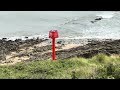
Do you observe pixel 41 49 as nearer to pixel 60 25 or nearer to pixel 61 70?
pixel 60 25

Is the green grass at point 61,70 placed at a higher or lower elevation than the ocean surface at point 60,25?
higher

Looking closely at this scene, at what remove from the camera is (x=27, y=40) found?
1012 inches

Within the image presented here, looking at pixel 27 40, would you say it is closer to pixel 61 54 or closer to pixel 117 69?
pixel 61 54

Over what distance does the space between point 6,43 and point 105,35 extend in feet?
19.7

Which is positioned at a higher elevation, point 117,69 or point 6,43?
point 117,69

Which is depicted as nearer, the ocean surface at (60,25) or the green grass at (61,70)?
the green grass at (61,70)

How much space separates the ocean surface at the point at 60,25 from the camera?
89.0 feet

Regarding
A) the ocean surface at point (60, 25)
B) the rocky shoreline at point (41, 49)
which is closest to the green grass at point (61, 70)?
the rocky shoreline at point (41, 49)

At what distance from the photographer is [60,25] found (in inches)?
1145

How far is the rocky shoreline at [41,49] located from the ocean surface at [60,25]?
1362mm

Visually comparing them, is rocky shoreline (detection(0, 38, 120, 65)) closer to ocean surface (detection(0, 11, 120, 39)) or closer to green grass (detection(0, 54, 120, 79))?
ocean surface (detection(0, 11, 120, 39))

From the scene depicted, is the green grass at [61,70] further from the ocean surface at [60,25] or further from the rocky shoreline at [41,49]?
the ocean surface at [60,25]
